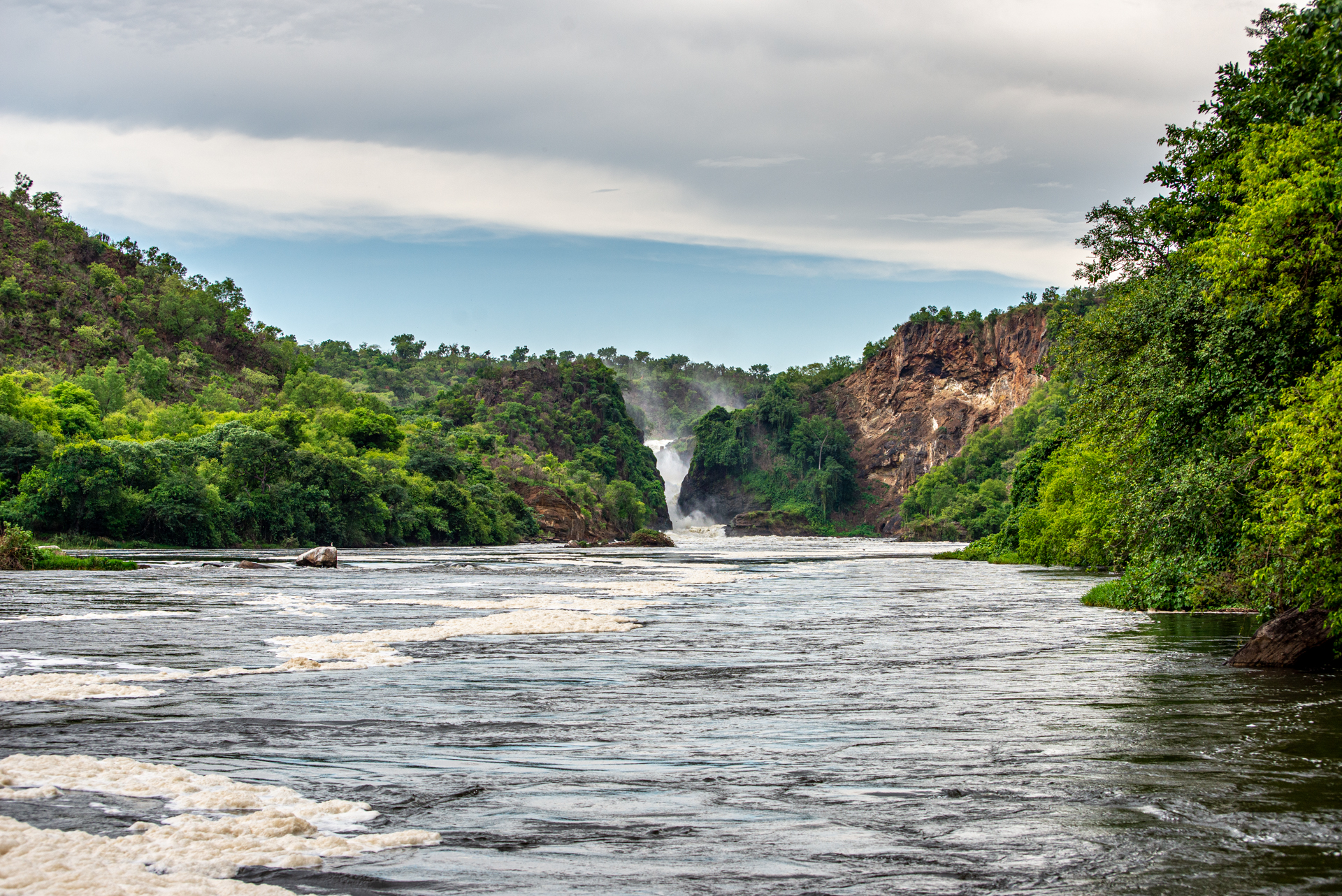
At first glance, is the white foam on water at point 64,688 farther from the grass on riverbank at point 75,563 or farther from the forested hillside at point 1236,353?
the grass on riverbank at point 75,563

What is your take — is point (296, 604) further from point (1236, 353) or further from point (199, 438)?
point (199, 438)

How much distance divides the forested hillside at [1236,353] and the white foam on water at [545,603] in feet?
51.3

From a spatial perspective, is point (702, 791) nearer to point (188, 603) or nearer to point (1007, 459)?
point (188, 603)

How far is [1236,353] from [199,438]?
9151 cm

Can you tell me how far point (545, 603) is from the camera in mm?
34531

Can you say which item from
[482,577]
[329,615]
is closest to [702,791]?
[329,615]

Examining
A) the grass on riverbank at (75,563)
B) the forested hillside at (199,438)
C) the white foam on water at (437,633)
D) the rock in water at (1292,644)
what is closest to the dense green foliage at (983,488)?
the forested hillside at (199,438)

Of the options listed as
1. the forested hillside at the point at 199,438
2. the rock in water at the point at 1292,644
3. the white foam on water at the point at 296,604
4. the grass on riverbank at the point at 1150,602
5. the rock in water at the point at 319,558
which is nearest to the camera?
the rock in water at the point at 1292,644

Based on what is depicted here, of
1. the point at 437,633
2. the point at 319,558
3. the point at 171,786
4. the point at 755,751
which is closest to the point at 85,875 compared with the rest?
the point at 171,786

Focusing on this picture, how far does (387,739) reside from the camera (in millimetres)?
12461

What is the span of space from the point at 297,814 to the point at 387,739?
343cm

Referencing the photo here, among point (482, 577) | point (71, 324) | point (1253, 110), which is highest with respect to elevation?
point (71, 324)

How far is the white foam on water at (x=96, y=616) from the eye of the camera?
25.0m

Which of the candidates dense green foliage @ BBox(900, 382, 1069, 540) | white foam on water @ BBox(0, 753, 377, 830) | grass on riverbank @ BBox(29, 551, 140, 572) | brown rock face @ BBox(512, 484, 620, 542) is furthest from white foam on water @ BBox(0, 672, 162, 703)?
dense green foliage @ BBox(900, 382, 1069, 540)
